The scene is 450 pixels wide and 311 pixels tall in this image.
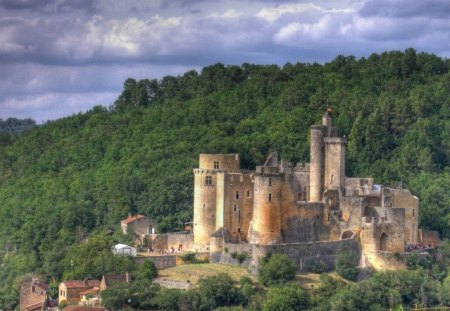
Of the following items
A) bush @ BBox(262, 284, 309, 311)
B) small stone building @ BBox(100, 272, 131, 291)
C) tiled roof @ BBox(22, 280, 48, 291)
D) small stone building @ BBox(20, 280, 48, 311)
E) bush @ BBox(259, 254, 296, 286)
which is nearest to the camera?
bush @ BBox(262, 284, 309, 311)

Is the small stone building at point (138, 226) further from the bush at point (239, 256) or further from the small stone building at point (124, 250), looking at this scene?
the bush at point (239, 256)

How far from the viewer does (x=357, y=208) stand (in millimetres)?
81188

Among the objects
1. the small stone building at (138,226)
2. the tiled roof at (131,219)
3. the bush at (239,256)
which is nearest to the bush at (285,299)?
the bush at (239,256)

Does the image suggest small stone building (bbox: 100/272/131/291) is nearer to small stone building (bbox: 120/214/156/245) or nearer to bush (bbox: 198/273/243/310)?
bush (bbox: 198/273/243/310)

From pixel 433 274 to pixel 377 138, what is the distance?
16.8 meters

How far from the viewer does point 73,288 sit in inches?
3233

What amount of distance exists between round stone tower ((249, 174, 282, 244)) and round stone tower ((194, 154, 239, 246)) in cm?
344

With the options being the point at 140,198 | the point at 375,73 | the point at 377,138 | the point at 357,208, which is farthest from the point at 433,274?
the point at 375,73

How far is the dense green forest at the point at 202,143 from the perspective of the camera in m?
94.4

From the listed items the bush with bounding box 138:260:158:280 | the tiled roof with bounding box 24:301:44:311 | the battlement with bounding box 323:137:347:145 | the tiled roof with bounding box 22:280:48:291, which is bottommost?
the tiled roof with bounding box 24:301:44:311

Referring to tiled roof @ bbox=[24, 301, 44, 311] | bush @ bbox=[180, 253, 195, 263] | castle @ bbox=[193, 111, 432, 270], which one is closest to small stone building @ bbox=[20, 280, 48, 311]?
tiled roof @ bbox=[24, 301, 44, 311]

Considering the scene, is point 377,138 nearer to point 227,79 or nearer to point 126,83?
point 227,79

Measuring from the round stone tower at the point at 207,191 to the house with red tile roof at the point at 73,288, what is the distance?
20.8ft

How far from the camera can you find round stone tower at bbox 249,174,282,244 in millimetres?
80250
